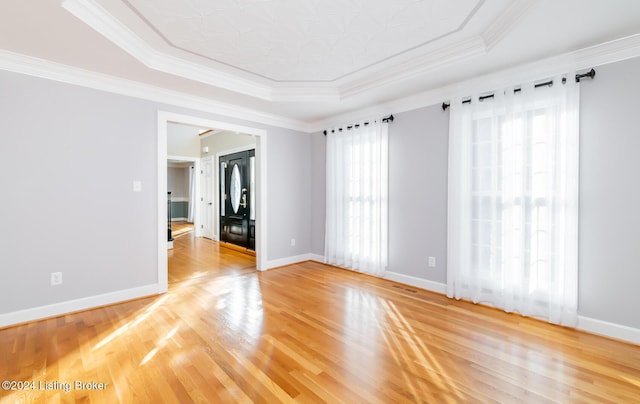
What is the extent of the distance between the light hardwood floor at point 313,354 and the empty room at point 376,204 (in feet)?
0.06

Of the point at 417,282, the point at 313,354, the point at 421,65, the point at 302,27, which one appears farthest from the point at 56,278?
the point at 421,65

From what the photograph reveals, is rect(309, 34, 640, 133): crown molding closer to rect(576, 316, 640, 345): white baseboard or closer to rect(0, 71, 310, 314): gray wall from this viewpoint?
rect(576, 316, 640, 345): white baseboard

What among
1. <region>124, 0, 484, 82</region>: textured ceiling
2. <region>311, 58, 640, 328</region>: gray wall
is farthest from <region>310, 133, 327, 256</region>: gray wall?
<region>311, 58, 640, 328</region>: gray wall

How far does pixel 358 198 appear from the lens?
4492 mm

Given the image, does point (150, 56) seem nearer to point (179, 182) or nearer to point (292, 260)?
point (292, 260)

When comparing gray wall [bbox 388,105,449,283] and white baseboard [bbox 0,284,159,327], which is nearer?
white baseboard [bbox 0,284,159,327]

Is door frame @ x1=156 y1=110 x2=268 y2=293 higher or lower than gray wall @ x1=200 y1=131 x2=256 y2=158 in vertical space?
lower

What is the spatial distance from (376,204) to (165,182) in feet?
9.40

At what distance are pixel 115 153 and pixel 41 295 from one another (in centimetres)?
159

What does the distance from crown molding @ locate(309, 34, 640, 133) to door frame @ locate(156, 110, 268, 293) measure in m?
1.95

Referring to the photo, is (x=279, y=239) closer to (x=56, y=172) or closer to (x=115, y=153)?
(x=115, y=153)

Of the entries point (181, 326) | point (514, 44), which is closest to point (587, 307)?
point (514, 44)

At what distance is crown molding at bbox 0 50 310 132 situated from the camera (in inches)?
104

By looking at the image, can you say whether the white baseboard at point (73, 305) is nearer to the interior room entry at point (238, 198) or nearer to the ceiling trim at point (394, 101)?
the ceiling trim at point (394, 101)
